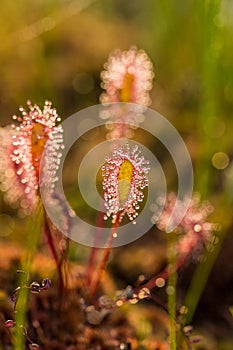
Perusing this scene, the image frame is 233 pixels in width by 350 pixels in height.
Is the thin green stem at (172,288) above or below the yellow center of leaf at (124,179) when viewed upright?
below

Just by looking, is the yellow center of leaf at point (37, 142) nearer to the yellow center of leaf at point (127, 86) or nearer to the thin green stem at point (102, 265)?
the thin green stem at point (102, 265)

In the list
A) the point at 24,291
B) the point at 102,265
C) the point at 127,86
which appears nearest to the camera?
the point at 24,291

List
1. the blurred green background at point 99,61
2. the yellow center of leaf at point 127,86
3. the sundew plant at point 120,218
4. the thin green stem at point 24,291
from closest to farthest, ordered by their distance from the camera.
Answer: the thin green stem at point 24,291
the sundew plant at point 120,218
the yellow center of leaf at point 127,86
the blurred green background at point 99,61

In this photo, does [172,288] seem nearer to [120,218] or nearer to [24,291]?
[120,218]

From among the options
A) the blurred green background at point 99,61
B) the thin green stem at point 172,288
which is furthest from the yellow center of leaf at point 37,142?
the blurred green background at point 99,61

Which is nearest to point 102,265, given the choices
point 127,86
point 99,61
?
point 127,86

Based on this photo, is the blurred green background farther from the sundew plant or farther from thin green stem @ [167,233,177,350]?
thin green stem @ [167,233,177,350]

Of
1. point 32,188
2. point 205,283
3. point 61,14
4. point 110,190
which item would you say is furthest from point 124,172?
point 61,14

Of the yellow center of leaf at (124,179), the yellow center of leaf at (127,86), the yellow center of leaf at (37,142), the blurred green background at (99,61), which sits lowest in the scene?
the yellow center of leaf at (124,179)
